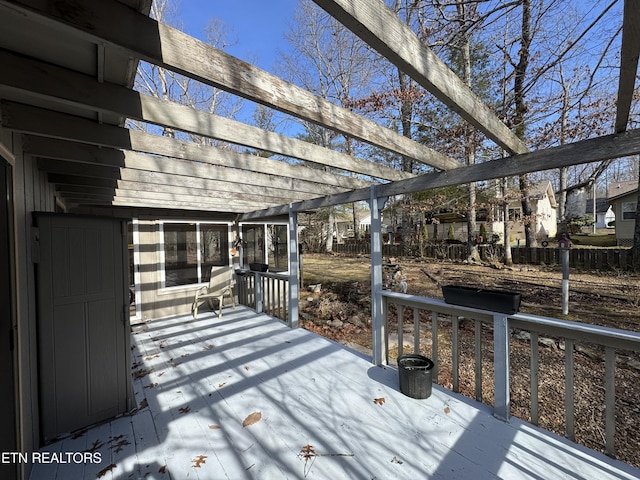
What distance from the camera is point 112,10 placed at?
3.30ft

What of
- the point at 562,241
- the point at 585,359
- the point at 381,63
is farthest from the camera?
the point at 381,63

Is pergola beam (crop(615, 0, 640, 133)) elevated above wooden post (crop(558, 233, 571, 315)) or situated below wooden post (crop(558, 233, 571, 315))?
above

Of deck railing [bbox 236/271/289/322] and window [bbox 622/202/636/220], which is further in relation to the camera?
window [bbox 622/202/636/220]

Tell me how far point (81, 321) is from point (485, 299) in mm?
3298

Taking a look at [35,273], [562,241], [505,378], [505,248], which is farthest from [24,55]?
[505,248]

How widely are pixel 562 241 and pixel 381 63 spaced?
533 cm

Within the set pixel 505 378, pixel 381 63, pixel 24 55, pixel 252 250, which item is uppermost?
pixel 381 63

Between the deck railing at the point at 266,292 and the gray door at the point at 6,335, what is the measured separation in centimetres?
362

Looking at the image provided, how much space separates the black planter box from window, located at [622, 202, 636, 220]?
1919 centimetres

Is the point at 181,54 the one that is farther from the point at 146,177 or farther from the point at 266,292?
the point at 266,292

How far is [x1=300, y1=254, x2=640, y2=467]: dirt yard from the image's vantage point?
106 inches

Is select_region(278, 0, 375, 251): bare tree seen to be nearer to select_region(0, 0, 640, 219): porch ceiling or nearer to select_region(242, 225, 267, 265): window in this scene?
select_region(242, 225, 267, 265): window

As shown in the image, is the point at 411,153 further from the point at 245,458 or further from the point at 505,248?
the point at 505,248

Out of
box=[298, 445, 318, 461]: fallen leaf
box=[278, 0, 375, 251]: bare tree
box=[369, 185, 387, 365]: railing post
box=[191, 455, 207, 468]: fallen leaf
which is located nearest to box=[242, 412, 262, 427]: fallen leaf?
box=[191, 455, 207, 468]: fallen leaf
